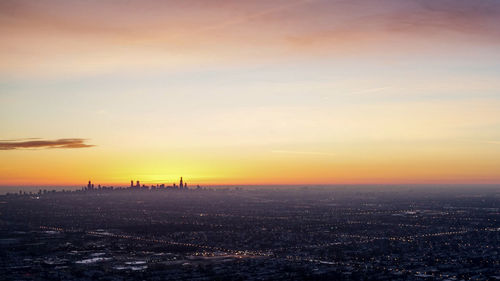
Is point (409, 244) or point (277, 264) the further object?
point (409, 244)

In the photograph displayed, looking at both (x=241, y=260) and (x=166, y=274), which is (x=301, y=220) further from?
(x=166, y=274)

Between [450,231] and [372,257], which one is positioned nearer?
[372,257]

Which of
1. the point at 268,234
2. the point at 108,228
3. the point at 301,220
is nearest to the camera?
the point at 268,234

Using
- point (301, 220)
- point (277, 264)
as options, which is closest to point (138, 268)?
point (277, 264)

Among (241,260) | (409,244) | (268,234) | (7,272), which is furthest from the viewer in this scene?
(268,234)

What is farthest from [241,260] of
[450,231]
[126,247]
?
[450,231]

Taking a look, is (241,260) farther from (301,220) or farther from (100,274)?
(301,220)

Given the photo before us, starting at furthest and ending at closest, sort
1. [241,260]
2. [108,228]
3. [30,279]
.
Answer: [108,228]
[241,260]
[30,279]

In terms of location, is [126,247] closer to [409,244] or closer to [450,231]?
[409,244]

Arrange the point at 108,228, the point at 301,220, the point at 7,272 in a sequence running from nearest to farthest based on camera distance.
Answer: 1. the point at 7,272
2. the point at 108,228
3. the point at 301,220
